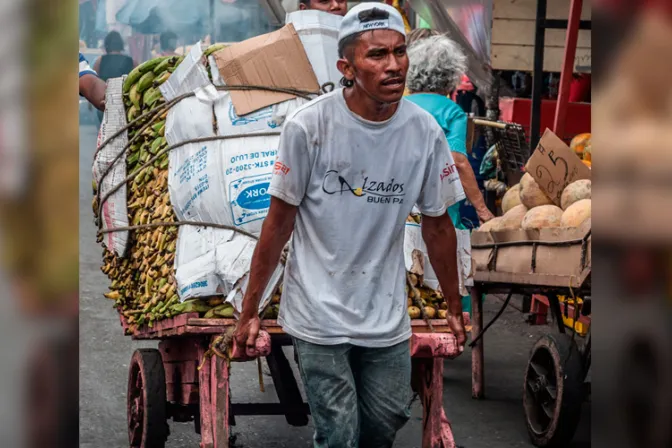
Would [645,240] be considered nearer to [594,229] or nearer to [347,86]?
[594,229]

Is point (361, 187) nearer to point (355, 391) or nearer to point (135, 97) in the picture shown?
point (355, 391)

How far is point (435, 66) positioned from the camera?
6.25m

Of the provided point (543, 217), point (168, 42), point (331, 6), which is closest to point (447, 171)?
point (331, 6)

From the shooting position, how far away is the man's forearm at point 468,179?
6.45m

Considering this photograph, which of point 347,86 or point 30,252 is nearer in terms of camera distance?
point 30,252

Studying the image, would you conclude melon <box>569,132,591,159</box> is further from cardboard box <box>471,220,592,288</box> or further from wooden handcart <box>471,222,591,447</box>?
wooden handcart <box>471,222,591,447</box>

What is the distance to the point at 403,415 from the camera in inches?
149

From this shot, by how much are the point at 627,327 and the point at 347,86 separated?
241cm

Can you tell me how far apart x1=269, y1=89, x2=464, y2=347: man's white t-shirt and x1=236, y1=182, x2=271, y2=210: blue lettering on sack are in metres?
0.85

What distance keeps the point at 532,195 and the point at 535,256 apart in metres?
1.05

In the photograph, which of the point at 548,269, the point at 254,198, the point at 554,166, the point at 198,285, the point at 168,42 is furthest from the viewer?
the point at 168,42

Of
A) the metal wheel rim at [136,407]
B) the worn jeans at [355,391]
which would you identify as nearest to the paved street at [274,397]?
the metal wheel rim at [136,407]

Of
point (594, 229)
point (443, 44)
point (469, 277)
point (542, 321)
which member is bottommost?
point (542, 321)

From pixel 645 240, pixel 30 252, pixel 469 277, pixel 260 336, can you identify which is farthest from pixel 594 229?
pixel 469 277
